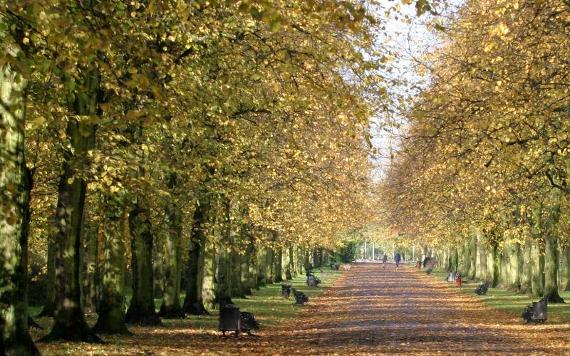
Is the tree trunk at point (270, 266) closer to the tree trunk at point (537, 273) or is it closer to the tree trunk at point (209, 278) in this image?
the tree trunk at point (537, 273)

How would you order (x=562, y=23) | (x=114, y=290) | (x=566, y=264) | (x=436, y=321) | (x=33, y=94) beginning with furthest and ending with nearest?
(x=566, y=264) → (x=436, y=321) → (x=114, y=290) → (x=562, y=23) → (x=33, y=94)

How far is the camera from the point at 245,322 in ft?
86.0

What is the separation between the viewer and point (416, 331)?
2678 cm

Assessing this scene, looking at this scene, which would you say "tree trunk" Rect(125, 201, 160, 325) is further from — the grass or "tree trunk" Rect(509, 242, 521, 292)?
"tree trunk" Rect(509, 242, 521, 292)

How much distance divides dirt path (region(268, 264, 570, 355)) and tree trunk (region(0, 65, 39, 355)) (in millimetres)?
7645

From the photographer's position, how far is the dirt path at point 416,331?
2180 cm

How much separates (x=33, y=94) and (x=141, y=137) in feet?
14.5

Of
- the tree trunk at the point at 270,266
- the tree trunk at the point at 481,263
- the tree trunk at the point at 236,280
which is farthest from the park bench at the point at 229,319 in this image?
the tree trunk at the point at 481,263

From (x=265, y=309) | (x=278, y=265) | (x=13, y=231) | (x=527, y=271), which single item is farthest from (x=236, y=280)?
(x=13, y=231)

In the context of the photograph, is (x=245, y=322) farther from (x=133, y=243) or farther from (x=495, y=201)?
(x=495, y=201)

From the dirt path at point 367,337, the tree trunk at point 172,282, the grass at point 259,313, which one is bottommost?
the dirt path at point 367,337

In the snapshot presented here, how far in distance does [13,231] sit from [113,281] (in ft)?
32.1

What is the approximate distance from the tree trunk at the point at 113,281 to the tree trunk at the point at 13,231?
7.87 meters

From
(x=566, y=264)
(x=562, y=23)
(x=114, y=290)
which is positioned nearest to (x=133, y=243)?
(x=114, y=290)
